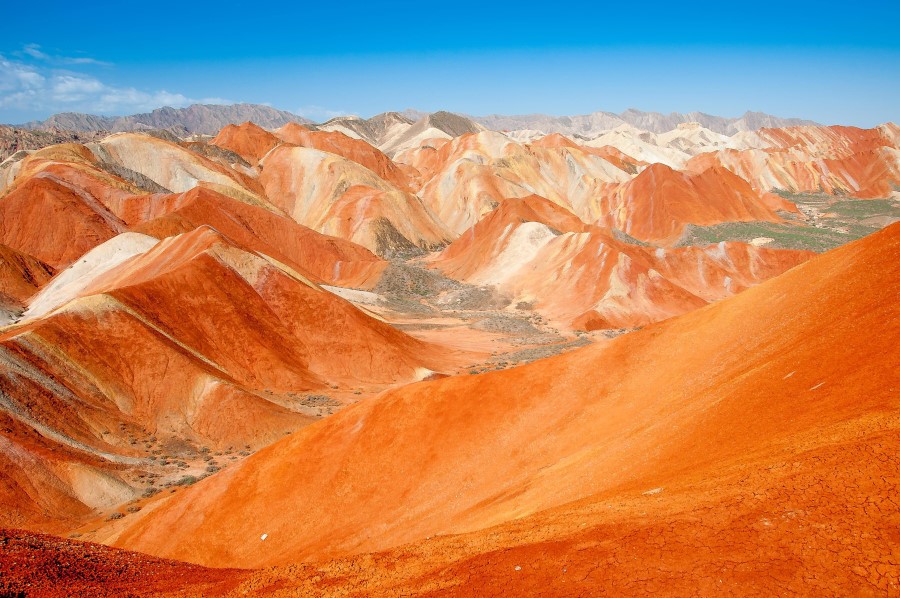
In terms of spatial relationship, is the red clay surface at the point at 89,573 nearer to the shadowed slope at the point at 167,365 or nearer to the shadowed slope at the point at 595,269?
the shadowed slope at the point at 167,365

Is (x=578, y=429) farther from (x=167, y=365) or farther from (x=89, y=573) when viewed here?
(x=167, y=365)

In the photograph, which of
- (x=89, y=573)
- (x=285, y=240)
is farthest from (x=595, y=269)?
(x=89, y=573)

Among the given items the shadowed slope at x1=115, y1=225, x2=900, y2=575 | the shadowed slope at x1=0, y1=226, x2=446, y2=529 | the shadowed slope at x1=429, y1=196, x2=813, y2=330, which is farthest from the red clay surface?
the shadowed slope at x1=429, y1=196, x2=813, y2=330

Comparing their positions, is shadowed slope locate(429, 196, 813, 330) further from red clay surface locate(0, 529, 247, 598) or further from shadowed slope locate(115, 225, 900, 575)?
red clay surface locate(0, 529, 247, 598)

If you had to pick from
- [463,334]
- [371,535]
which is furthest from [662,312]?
[371,535]

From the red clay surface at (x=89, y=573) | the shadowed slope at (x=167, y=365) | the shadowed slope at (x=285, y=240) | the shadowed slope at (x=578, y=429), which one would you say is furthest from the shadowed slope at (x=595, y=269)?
the red clay surface at (x=89, y=573)

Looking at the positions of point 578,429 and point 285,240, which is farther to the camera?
point 285,240

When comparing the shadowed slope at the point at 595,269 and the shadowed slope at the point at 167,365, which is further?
the shadowed slope at the point at 595,269

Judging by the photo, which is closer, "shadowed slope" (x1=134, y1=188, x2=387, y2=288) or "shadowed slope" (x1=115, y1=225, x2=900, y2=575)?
"shadowed slope" (x1=115, y1=225, x2=900, y2=575)

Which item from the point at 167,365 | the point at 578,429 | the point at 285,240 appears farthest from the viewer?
the point at 285,240

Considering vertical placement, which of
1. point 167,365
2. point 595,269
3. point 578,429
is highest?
point 595,269

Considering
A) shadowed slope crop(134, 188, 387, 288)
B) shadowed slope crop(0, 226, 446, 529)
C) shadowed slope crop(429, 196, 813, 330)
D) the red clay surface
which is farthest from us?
shadowed slope crop(134, 188, 387, 288)
